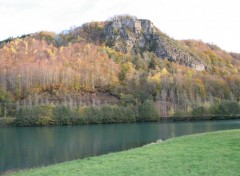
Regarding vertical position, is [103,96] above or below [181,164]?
above

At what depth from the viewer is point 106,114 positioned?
137 m

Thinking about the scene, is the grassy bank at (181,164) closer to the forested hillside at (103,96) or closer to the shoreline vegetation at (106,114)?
the shoreline vegetation at (106,114)

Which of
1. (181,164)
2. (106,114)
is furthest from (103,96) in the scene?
(181,164)

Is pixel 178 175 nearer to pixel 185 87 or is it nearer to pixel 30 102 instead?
pixel 30 102

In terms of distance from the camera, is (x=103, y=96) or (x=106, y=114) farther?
(x=103, y=96)

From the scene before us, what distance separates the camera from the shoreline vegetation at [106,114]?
128 metres

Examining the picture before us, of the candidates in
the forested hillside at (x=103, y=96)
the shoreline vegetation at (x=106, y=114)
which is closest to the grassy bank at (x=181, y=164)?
the shoreline vegetation at (x=106, y=114)

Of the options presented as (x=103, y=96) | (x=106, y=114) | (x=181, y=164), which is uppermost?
(x=103, y=96)

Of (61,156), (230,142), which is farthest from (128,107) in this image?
(230,142)

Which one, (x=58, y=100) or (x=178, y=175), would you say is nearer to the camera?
(x=178, y=175)

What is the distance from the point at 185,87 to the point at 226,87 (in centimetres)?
2456

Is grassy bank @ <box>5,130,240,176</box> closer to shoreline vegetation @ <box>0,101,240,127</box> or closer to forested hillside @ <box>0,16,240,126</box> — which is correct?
shoreline vegetation @ <box>0,101,240,127</box>

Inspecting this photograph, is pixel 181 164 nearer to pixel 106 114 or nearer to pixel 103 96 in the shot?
pixel 106 114

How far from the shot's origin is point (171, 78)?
595ft
